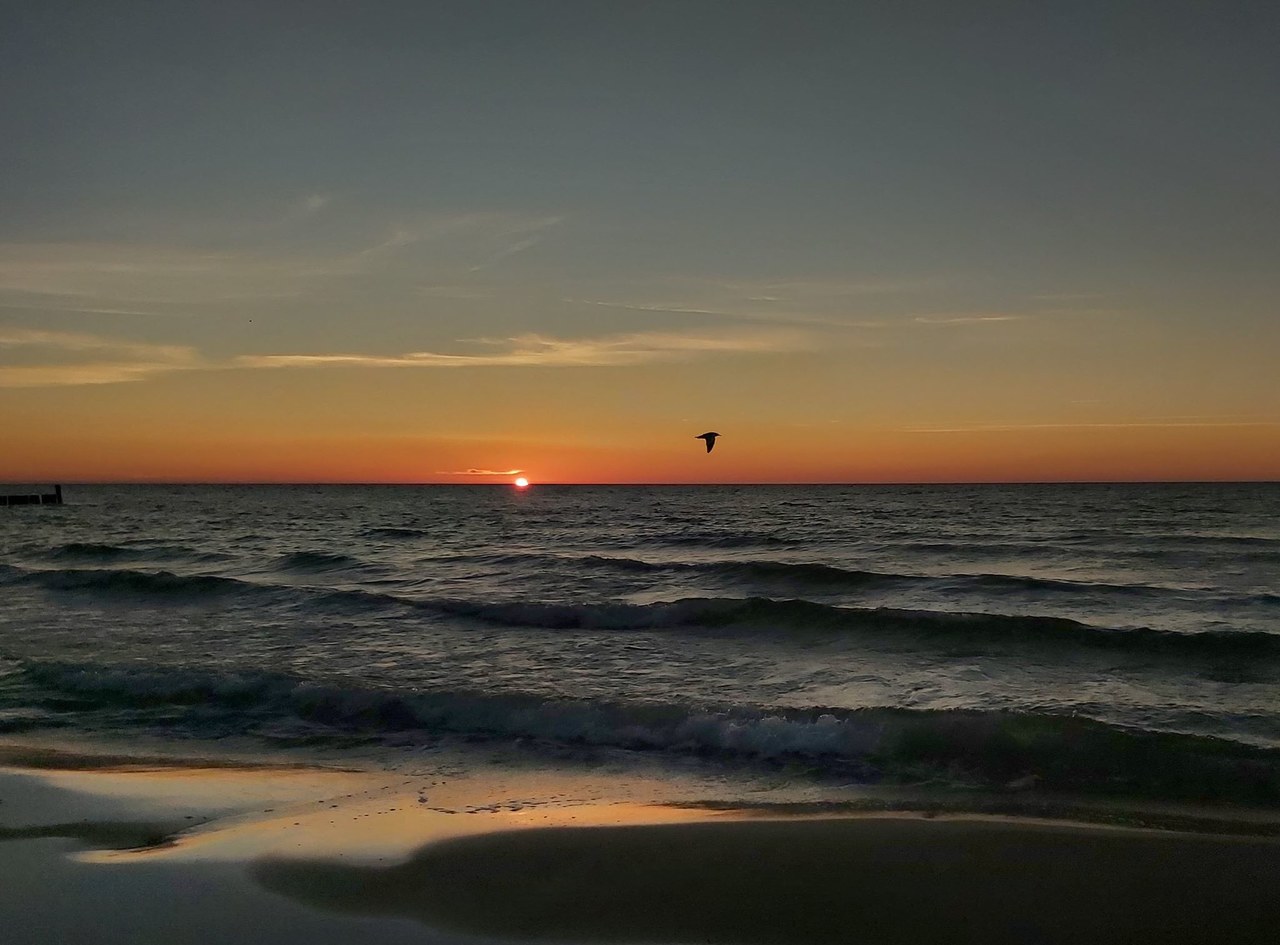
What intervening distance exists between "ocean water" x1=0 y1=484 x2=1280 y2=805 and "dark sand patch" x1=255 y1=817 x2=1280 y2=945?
1.85m

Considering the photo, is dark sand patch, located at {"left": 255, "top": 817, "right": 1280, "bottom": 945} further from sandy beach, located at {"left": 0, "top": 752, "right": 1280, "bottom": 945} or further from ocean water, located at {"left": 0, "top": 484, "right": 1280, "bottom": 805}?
ocean water, located at {"left": 0, "top": 484, "right": 1280, "bottom": 805}

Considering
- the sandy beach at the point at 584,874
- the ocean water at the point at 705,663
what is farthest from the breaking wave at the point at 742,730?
the sandy beach at the point at 584,874

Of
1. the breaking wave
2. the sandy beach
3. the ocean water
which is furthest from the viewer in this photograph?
the ocean water

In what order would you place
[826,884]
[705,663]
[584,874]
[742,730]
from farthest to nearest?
1. [705,663]
2. [742,730]
3. [584,874]
4. [826,884]

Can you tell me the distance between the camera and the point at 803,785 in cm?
912

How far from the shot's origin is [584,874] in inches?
265

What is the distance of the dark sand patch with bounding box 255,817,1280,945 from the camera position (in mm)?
5969

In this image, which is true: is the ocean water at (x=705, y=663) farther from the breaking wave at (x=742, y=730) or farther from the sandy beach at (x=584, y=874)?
the sandy beach at (x=584, y=874)

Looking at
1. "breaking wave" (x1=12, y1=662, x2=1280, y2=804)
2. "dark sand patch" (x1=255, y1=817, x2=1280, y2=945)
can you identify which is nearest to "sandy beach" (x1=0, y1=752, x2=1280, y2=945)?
"dark sand patch" (x1=255, y1=817, x2=1280, y2=945)

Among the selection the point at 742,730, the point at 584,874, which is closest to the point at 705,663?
the point at 742,730

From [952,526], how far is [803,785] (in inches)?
1672

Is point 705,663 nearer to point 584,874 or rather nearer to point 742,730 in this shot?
point 742,730

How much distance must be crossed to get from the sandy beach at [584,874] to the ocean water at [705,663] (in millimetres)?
1816

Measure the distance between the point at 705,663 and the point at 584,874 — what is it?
8510 mm
